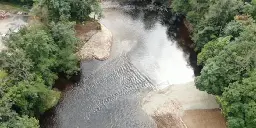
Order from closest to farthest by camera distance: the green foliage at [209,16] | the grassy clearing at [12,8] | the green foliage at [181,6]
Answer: the green foliage at [209,16] < the green foliage at [181,6] < the grassy clearing at [12,8]

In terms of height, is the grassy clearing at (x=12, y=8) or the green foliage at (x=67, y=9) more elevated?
the green foliage at (x=67, y=9)

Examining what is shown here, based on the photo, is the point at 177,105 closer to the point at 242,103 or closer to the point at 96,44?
the point at 242,103

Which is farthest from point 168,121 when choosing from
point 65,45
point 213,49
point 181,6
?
point 181,6

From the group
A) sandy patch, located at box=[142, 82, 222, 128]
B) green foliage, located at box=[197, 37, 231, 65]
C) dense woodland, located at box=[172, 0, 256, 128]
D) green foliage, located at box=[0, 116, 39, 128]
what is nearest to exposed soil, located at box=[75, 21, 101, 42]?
dense woodland, located at box=[172, 0, 256, 128]

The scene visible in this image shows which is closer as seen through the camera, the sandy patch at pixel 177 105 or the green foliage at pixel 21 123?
the green foliage at pixel 21 123

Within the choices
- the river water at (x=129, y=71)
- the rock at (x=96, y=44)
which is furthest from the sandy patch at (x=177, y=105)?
the rock at (x=96, y=44)

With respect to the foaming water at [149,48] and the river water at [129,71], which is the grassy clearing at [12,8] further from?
the foaming water at [149,48]

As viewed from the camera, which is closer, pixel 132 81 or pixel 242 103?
pixel 242 103
